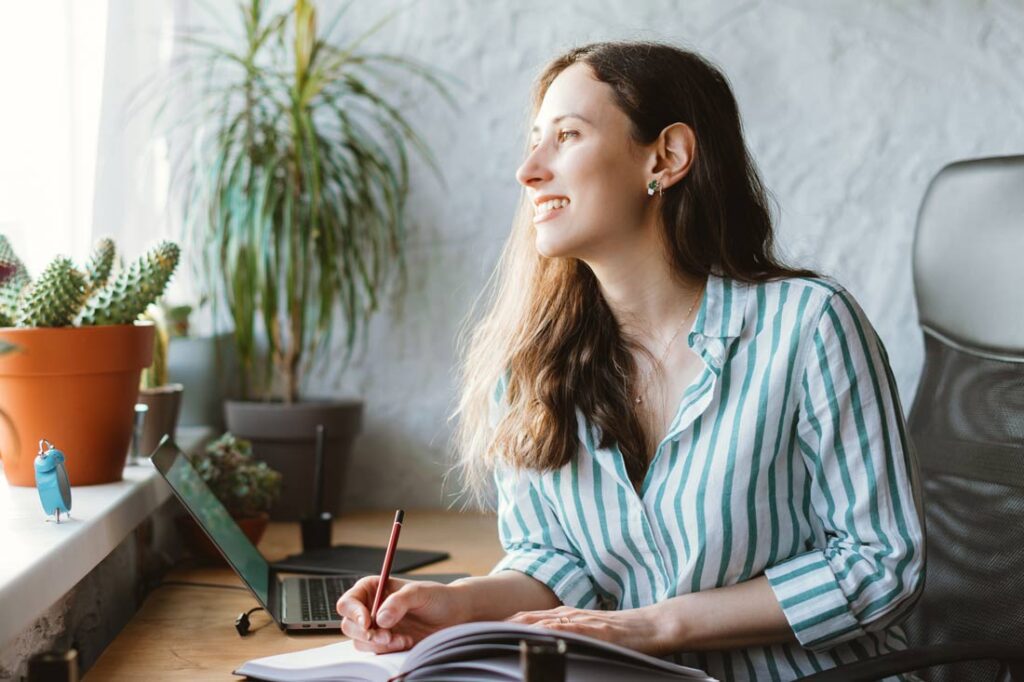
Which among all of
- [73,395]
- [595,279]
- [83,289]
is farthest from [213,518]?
[595,279]

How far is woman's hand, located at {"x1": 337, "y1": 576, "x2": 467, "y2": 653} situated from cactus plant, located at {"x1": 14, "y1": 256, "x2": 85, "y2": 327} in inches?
22.3

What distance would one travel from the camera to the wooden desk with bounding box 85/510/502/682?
1.28m

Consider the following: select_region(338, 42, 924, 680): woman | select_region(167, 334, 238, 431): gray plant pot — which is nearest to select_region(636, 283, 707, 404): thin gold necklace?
select_region(338, 42, 924, 680): woman

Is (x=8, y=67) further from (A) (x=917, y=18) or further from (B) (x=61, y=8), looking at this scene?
(A) (x=917, y=18)

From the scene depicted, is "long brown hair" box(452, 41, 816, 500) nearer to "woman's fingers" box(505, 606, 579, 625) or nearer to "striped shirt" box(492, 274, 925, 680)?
"striped shirt" box(492, 274, 925, 680)

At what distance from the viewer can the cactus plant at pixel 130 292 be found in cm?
152

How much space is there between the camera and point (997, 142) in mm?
2367

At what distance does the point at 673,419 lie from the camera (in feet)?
4.60

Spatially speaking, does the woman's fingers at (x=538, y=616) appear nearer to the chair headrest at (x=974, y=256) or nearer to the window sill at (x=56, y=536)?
the window sill at (x=56, y=536)

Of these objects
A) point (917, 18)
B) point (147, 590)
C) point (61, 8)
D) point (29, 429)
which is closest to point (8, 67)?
point (61, 8)

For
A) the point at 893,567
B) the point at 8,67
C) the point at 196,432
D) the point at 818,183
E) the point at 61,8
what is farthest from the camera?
the point at 818,183

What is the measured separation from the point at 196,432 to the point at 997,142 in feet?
5.74

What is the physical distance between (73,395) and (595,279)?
28.0 inches

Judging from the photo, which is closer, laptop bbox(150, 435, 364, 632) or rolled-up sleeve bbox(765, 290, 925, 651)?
rolled-up sleeve bbox(765, 290, 925, 651)
